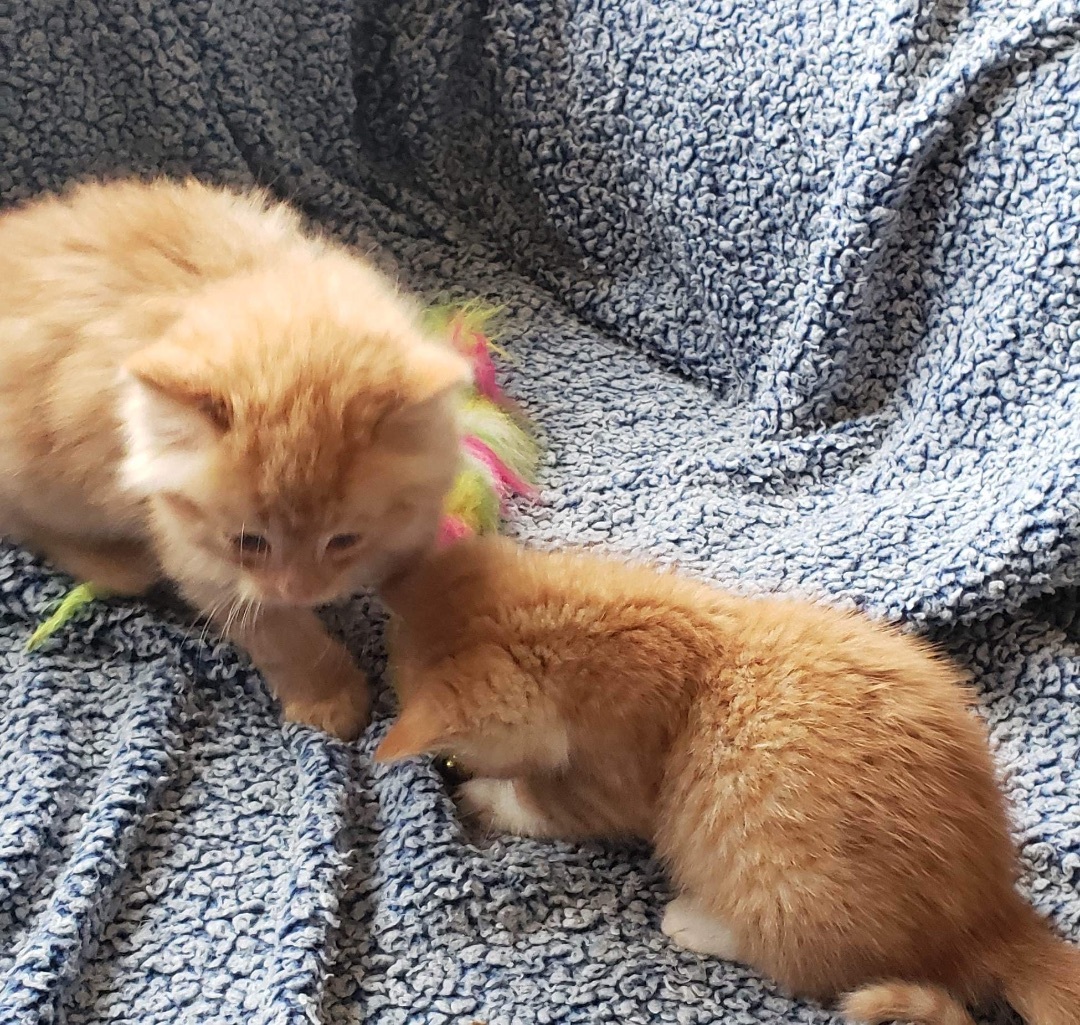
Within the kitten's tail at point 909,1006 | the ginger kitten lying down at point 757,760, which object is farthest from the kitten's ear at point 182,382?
the kitten's tail at point 909,1006

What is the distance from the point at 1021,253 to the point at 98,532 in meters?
1.19

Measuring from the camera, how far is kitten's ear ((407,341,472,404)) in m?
0.99

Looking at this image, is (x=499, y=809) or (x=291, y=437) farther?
(x=499, y=809)

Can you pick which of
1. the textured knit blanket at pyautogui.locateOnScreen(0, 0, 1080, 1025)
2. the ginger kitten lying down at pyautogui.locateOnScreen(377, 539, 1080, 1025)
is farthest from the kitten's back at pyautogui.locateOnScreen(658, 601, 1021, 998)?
the textured knit blanket at pyautogui.locateOnScreen(0, 0, 1080, 1025)

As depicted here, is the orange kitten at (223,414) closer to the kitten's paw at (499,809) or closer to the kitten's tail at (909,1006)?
the kitten's paw at (499,809)

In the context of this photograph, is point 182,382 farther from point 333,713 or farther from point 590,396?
point 590,396

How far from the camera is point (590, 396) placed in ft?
5.47

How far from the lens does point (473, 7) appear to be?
1.66 metres

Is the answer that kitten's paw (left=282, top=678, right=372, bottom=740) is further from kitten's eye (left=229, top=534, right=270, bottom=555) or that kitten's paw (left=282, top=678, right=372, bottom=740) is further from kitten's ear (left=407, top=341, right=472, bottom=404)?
kitten's ear (left=407, top=341, right=472, bottom=404)

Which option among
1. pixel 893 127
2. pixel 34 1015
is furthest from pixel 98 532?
pixel 893 127

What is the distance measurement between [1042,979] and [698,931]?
322mm

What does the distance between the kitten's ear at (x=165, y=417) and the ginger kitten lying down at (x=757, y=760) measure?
0.86 ft

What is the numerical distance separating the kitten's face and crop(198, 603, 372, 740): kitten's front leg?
0.13m

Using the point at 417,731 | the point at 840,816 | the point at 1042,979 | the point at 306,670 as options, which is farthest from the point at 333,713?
the point at 1042,979
